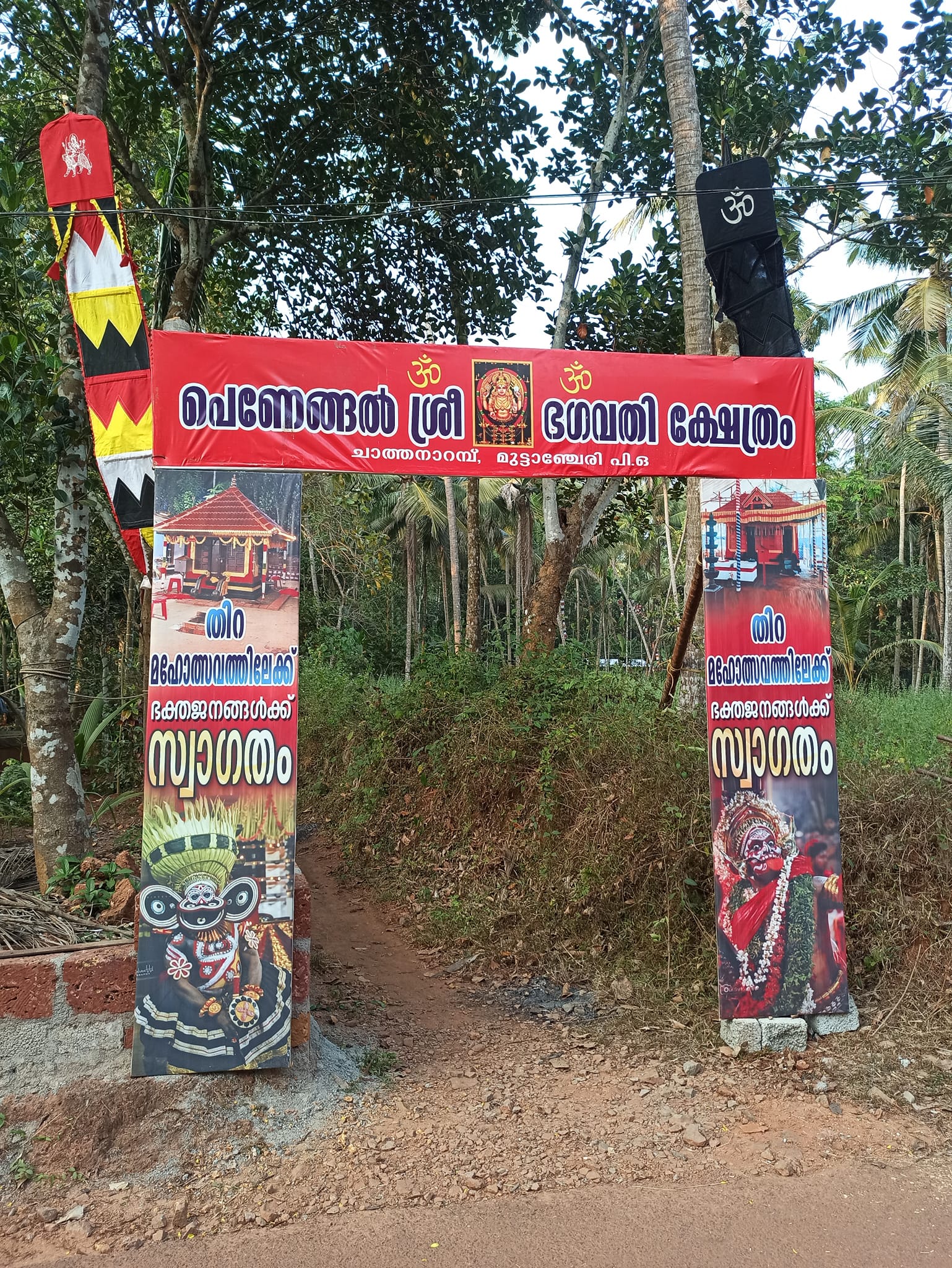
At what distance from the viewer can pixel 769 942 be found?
14.4 ft

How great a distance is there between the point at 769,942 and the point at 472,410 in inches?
117

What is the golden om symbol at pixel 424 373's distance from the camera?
13.6 feet

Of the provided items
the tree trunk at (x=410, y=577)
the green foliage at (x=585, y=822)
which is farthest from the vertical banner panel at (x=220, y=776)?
the tree trunk at (x=410, y=577)

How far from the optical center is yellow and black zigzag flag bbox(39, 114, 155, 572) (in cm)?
415

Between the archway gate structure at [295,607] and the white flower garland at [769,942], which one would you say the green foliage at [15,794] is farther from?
the white flower garland at [769,942]

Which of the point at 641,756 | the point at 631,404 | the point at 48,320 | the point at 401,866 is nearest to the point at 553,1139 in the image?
the point at 641,756

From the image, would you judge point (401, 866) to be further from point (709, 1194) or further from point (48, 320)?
point (48, 320)

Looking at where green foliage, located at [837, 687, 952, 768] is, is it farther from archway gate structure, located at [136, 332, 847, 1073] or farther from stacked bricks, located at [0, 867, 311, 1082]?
stacked bricks, located at [0, 867, 311, 1082]

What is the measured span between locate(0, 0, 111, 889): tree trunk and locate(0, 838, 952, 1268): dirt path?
1.50 m

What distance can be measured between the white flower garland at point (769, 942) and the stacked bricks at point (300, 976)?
2.07 metres

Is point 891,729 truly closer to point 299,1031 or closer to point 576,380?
point 576,380

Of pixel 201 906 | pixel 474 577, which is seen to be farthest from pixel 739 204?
pixel 474 577

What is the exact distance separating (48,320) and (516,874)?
5.98m

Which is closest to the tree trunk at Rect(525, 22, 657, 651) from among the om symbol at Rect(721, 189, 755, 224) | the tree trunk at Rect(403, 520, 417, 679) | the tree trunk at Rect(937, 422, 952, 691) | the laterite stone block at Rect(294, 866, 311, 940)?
the om symbol at Rect(721, 189, 755, 224)
